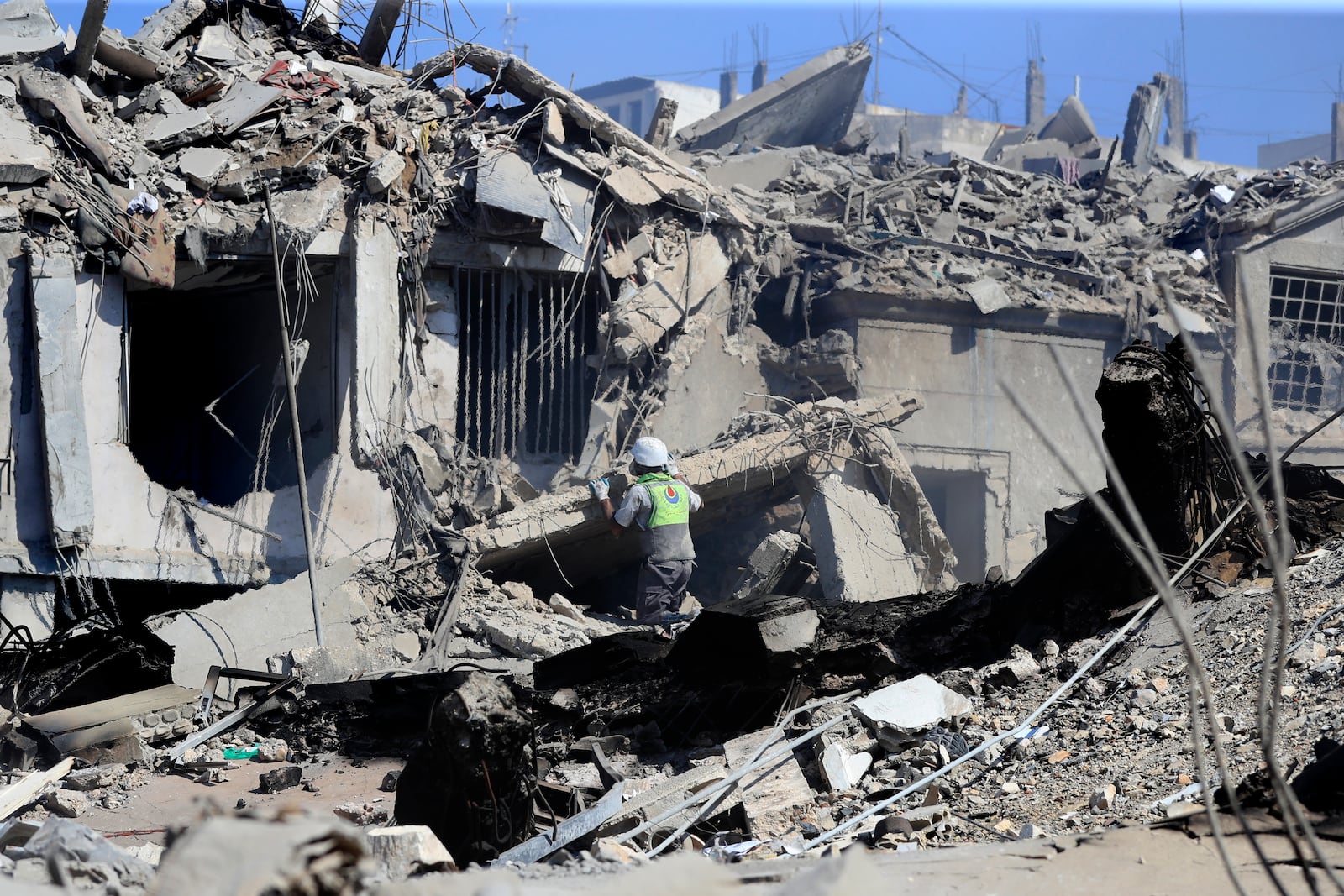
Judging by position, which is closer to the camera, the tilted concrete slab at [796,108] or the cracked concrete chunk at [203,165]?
the cracked concrete chunk at [203,165]

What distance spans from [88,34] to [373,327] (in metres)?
3.12

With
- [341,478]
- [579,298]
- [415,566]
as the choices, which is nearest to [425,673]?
[415,566]

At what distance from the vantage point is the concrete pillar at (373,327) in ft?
33.0

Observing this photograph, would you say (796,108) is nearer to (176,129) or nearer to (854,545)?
(854,545)

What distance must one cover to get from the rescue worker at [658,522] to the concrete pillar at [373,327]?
73.2 inches

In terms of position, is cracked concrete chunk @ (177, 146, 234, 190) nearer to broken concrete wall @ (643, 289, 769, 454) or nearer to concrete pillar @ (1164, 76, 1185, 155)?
broken concrete wall @ (643, 289, 769, 454)

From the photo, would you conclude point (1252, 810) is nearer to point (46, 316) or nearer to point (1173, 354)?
point (1173, 354)

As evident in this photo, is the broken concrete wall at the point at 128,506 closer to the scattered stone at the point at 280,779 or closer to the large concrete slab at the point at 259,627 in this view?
the large concrete slab at the point at 259,627

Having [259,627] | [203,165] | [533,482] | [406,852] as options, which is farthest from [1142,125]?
[406,852]

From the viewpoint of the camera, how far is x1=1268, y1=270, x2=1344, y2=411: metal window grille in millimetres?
15352

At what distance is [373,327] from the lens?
10.1 metres

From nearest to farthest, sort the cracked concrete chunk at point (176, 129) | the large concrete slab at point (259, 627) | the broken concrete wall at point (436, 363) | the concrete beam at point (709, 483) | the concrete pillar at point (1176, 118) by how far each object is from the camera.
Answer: the large concrete slab at point (259, 627) < the concrete beam at point (709, 483) < the cracked concrete chunk at point (176, 129) < the broken concrete wall at point (436, 363) < the concrete pillar at point (1176, 118)

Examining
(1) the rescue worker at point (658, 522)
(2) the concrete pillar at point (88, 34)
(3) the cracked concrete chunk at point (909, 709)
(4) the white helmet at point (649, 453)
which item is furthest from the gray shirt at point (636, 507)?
(2) the concrete pillar at point (88, 34)

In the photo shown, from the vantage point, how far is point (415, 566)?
31.7 ft
